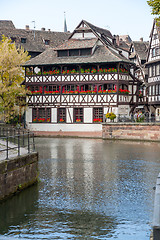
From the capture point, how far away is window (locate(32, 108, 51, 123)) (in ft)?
163

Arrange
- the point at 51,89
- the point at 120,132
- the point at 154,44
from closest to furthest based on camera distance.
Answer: the point at 120,132, the point at 51,89, the point at 154,44

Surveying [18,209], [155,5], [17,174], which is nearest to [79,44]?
[155,5]

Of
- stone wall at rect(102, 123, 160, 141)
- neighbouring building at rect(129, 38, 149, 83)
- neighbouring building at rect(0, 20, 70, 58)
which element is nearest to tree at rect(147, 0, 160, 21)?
stone wall at rect(102, 123, 160, 141)

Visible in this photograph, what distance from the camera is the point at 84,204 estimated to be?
48.6ft

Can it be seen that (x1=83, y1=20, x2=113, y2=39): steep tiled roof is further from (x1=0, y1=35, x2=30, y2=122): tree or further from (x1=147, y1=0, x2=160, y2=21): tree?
(x1=147, y1=0, x2=160, y2=21): tree

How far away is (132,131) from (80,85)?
9.46 metres

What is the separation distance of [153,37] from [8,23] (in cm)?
3140

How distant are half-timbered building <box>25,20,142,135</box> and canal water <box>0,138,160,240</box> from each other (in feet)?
74.0

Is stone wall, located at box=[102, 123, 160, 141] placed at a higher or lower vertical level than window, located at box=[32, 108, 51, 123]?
lower

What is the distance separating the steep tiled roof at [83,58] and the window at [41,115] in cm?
586

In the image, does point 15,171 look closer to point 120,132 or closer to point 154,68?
Result: point 120,132

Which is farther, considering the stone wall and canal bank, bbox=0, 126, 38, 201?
the stone wall

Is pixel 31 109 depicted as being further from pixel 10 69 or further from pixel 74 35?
pixel 74 35

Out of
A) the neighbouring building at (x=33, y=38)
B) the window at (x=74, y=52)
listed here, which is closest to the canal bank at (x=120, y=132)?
the window at (x=74, y=52)
